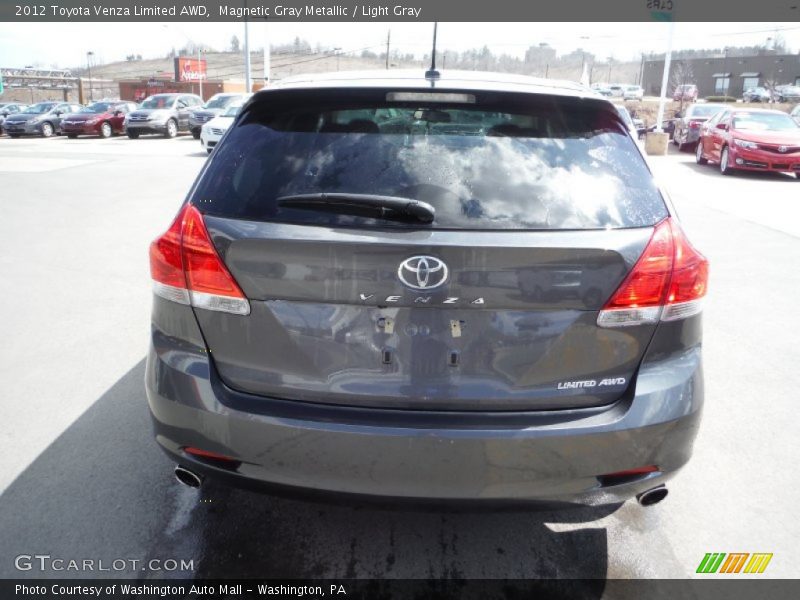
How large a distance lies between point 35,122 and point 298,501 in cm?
A: 3411

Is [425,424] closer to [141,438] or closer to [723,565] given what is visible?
[723,565]

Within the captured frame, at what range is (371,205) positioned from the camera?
2033mm

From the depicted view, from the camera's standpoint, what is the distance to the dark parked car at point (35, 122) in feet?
97.7

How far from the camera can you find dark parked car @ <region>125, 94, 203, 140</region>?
1072 inches

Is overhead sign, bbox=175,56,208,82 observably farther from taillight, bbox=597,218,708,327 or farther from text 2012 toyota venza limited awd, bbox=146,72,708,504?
taillight, bbox=597,218,708,327

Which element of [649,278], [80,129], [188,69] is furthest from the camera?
[188,69]

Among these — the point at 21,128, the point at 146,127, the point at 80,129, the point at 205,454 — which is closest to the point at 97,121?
the point at 80,129

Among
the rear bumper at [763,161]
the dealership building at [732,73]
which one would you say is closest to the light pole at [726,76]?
the dealership building at [732,73]

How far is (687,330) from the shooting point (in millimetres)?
2195

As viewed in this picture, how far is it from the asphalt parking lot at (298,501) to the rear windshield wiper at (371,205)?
0.97m

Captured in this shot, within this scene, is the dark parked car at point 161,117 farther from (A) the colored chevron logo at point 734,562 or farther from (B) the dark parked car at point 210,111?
(A) the colored chevron logo at point 734,562

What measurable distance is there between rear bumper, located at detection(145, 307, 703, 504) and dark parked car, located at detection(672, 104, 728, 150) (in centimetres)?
2187

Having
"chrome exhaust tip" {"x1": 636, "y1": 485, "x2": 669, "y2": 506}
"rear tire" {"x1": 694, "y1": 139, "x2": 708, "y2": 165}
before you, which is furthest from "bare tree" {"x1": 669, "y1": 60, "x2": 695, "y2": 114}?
"chrome exhaust tip" {"x1": 636, "y1": 485, "x2": 669, "y2": 506}

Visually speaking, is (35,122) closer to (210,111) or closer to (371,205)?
(210,111)
